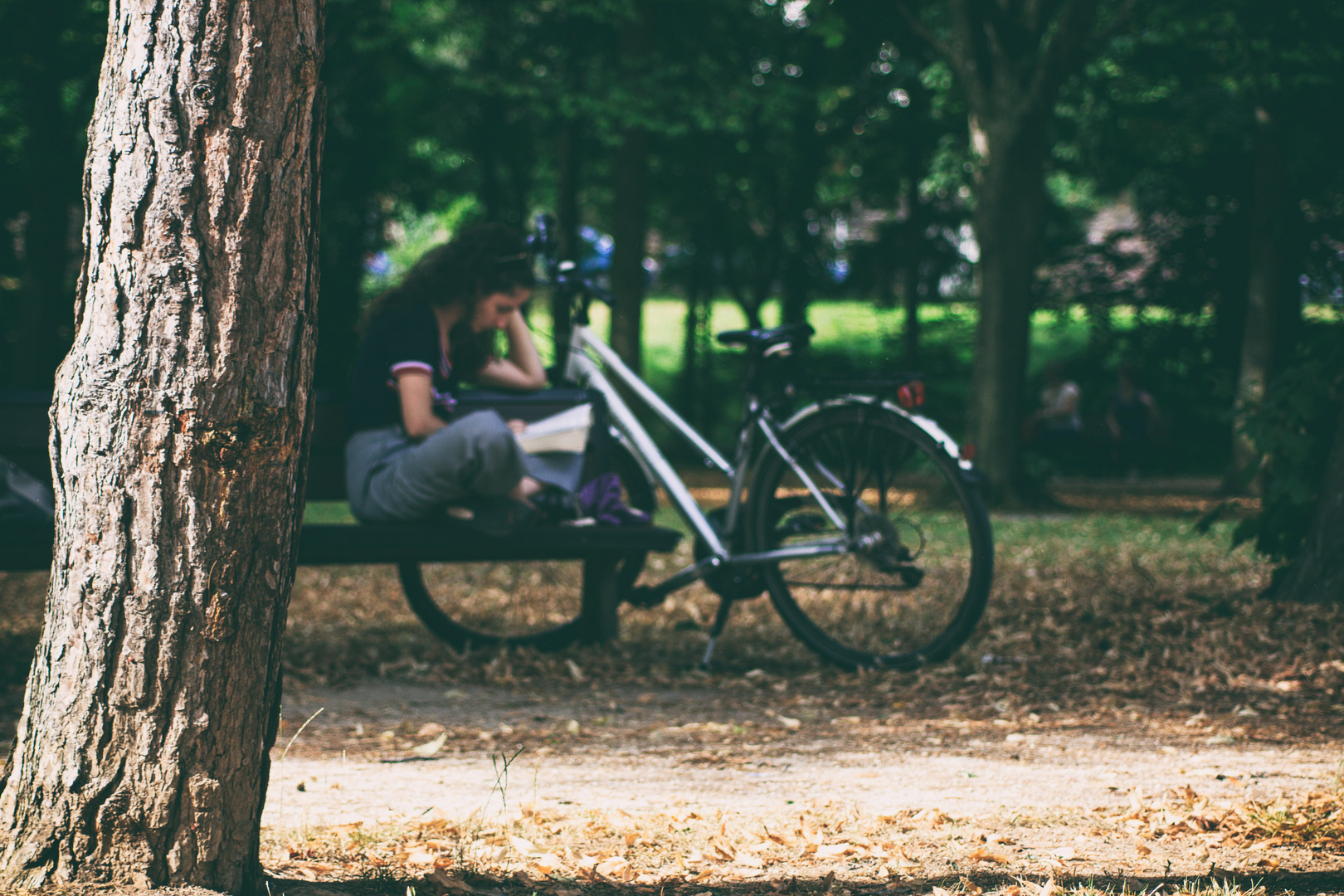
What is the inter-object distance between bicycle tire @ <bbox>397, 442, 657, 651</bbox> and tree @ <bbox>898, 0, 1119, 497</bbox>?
5.50m

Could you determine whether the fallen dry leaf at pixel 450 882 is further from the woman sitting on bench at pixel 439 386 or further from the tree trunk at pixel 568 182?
the tree trunk at pixel 568 182

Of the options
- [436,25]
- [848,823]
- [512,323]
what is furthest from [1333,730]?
[436,25]

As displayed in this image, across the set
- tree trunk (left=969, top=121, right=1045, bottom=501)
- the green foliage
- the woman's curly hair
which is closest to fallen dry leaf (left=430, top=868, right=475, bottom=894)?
the woman's curly hair

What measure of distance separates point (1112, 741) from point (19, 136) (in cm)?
1767

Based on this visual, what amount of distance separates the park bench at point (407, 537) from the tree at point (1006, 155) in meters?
6.03

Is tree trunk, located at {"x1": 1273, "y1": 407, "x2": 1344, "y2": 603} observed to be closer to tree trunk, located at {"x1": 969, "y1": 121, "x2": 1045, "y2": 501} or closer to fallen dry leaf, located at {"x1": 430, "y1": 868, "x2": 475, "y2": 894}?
fallen dry leaf, located at {"x1": 430, "y1": 868, "x2": 475, "y2": 894}

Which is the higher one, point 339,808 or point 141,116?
point 141,116

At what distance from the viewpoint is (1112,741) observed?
11.9ft

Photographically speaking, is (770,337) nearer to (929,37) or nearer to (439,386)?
(439,386)

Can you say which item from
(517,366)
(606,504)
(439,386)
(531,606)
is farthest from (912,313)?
(439,386)

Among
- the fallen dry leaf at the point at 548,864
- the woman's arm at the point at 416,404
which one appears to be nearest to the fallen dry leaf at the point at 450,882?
the fallen dry leaf at the point at 548,864

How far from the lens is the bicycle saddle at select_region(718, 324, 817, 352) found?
4.59 m

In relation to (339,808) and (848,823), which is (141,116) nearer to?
(339,808)

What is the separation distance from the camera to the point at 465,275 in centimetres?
455
